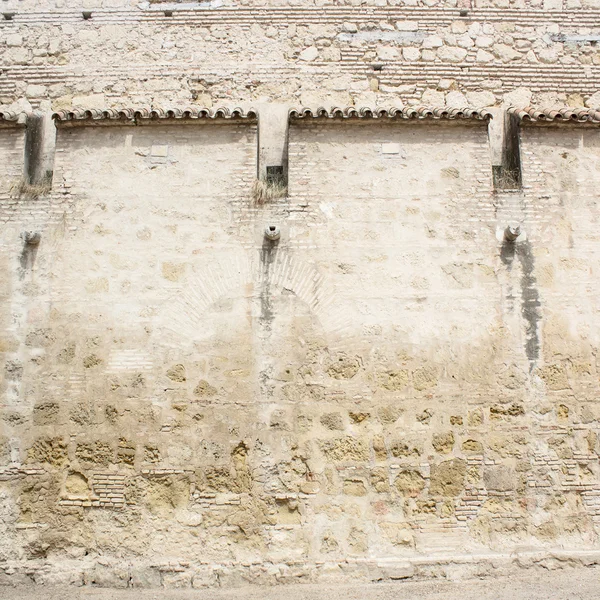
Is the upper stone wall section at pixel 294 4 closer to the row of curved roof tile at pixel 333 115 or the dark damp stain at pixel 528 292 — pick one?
the row of curved roof tile at pixel 333 115

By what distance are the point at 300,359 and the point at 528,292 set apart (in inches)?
84.0

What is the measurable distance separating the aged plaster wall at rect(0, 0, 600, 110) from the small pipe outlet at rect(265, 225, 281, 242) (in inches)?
84.3

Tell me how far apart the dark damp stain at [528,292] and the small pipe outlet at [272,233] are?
2.05 meters

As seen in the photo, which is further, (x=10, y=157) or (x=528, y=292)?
(x=10, y=157)

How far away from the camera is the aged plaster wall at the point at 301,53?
762cm

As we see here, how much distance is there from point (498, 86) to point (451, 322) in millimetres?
3245

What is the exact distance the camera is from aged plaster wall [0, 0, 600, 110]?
762 cm

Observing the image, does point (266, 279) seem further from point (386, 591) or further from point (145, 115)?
point (386, 591)

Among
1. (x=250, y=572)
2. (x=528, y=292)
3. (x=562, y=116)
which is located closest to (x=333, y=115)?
(x=562, y=116)

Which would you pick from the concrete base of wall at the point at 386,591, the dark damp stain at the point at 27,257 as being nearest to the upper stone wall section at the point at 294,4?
the dark damp stain at the point at 27,257

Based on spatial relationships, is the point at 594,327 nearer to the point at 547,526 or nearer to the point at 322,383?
the point at 547,526

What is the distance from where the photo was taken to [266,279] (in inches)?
237

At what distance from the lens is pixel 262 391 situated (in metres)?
5.81

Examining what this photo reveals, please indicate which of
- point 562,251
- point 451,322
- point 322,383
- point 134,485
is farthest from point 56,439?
Result: point 562,251
